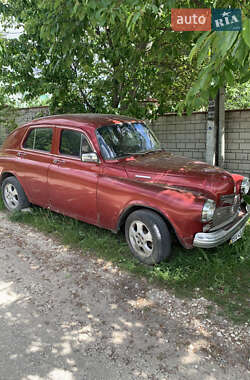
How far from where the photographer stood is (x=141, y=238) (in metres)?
3.69

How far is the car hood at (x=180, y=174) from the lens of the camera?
3438 millimetres

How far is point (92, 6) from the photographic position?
3.17 m

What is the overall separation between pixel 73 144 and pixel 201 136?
4.26m

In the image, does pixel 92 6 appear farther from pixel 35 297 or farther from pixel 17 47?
pixel 17 47

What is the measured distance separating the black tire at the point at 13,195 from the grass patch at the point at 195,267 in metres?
1.05

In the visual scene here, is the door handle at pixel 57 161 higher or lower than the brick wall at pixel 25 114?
lower

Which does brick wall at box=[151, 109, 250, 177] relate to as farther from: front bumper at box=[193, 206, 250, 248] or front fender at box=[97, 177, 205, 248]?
front fender at box=[97, 177, 205, 248]

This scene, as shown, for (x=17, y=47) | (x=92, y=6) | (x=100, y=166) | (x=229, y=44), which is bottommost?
(x=100, y=166)

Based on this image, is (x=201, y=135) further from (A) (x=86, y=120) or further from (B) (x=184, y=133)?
(A) (x=86, y=120)

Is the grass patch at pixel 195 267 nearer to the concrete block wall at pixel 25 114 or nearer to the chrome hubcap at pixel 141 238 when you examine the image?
the chrome hubcap at pixel 141 238

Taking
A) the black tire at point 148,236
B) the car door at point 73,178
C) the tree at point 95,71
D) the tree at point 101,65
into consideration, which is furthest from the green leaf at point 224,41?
the tree at point 95,71

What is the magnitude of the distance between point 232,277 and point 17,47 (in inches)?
247

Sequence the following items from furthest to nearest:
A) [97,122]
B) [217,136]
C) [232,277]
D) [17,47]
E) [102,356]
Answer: [217,136] → [17,47] → [97,122] → [232,277] → [102,356]

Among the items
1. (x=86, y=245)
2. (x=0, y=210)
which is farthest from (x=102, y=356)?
(x=0, y=210)
